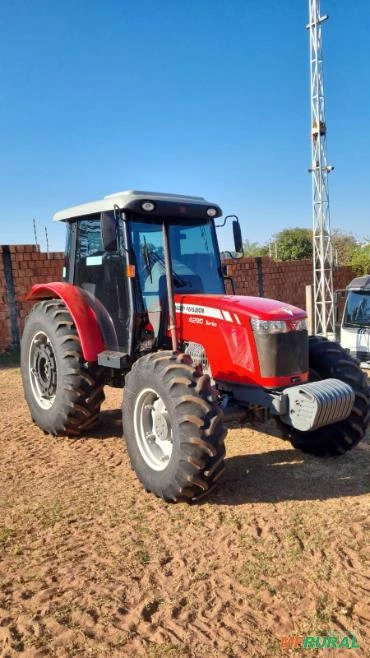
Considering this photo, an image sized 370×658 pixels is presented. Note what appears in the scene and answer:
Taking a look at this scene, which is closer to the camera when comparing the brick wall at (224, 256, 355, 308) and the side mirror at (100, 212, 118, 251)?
the side mirror at (100, 212, 118, 251)

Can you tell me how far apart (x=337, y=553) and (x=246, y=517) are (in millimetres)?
651

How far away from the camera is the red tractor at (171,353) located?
3.62m

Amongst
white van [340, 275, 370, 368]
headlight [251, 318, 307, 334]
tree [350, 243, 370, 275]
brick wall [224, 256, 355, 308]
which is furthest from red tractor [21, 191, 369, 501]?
tree [350, 243, 370, 275]

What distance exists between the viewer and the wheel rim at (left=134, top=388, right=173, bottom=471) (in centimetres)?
387

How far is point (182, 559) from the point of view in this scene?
301cm

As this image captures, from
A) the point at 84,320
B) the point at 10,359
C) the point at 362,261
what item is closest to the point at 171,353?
the point at 84,320

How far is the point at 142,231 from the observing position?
14.9 feet

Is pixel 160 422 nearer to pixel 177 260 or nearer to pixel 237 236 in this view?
pixel 177 260

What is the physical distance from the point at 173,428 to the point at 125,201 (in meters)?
1.93

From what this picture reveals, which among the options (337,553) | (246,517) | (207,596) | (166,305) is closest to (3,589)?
(207,596)

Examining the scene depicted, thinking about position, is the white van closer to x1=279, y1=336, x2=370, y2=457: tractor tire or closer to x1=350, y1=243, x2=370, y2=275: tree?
x1=279, y1=336, x2=370, y2=457: tractor tire

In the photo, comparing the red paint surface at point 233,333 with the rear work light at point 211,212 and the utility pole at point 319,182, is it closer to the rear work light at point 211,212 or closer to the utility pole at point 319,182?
the rear work light at point 211,212

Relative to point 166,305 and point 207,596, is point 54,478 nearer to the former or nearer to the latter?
point 166,305

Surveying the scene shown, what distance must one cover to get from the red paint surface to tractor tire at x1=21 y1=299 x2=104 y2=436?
1046 millimetres
